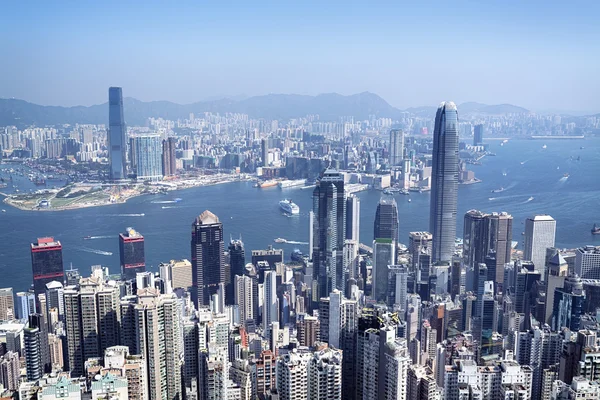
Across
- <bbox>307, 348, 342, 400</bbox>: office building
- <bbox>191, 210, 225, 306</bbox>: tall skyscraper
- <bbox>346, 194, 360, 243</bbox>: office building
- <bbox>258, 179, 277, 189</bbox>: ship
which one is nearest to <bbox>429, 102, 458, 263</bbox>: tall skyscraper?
<bbox>346, 194, 360, 243</bbox>: office building

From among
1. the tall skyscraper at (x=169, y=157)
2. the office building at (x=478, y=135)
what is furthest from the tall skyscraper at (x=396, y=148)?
the tall skyscraper at (x=169, y=157)

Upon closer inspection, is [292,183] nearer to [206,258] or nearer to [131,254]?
[131,254]

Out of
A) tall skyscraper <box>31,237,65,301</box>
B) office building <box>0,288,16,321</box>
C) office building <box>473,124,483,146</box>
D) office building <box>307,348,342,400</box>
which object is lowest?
office building <box>0,288,16,321</box>

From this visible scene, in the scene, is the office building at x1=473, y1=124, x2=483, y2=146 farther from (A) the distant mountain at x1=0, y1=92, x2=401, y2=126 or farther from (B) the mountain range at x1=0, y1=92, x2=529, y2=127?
(A) the distant mountain at x1=0, y1=92, x2=401, y2=126

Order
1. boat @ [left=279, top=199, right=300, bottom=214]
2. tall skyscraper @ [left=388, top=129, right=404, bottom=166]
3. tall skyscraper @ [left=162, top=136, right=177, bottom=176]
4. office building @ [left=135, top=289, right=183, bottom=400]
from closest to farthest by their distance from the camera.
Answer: office building @ [left=135, top=289, right=183, bottom=400] < boat @ [left=279, top=199, right=300, bottom=214] < tall skyscraper @ [left=162, top=136, right=177, bottom=176] < tall skyscraper @ [left=388, top=129, right=404, bottom=166]

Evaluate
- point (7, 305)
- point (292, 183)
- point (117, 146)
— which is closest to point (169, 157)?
point (117, 146)

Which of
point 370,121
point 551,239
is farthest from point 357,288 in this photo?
point 370,121
